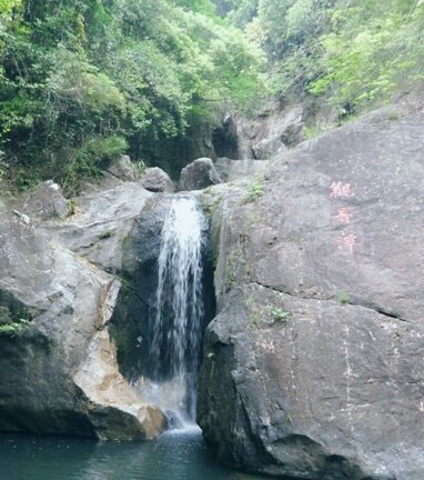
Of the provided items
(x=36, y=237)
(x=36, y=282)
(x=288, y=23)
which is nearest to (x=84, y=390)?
(x=36, y=282)

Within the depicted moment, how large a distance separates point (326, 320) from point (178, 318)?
16.5 feet

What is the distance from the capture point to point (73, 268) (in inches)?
438

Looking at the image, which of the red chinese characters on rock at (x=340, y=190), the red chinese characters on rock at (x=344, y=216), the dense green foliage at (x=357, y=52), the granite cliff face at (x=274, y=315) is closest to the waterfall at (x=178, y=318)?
the granite cliff face at (x=274, y=315)

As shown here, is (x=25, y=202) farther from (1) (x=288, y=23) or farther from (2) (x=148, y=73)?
(1) (x=288, y=23)

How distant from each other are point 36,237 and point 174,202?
3.73 m

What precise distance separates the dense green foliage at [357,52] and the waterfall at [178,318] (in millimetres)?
5224

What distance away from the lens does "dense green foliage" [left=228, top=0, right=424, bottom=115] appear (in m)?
11.7

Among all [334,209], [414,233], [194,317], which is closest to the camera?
[414,233]

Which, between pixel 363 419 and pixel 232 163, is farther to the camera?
pixel 232 163

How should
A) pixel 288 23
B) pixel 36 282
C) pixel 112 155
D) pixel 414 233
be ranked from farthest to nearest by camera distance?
pixel 288 23 < pixel 112 155 < pixel 36 282 < pixel 414 233

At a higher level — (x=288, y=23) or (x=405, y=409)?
(x=288, y=23)

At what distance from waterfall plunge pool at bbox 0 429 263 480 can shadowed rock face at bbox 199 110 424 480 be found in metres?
0.55

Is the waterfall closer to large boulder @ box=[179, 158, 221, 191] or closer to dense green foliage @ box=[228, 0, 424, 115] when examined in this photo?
large boulder @ box=[179, 158, 221, 191]

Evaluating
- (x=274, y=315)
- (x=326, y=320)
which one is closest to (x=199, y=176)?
(x=274, y=315)
